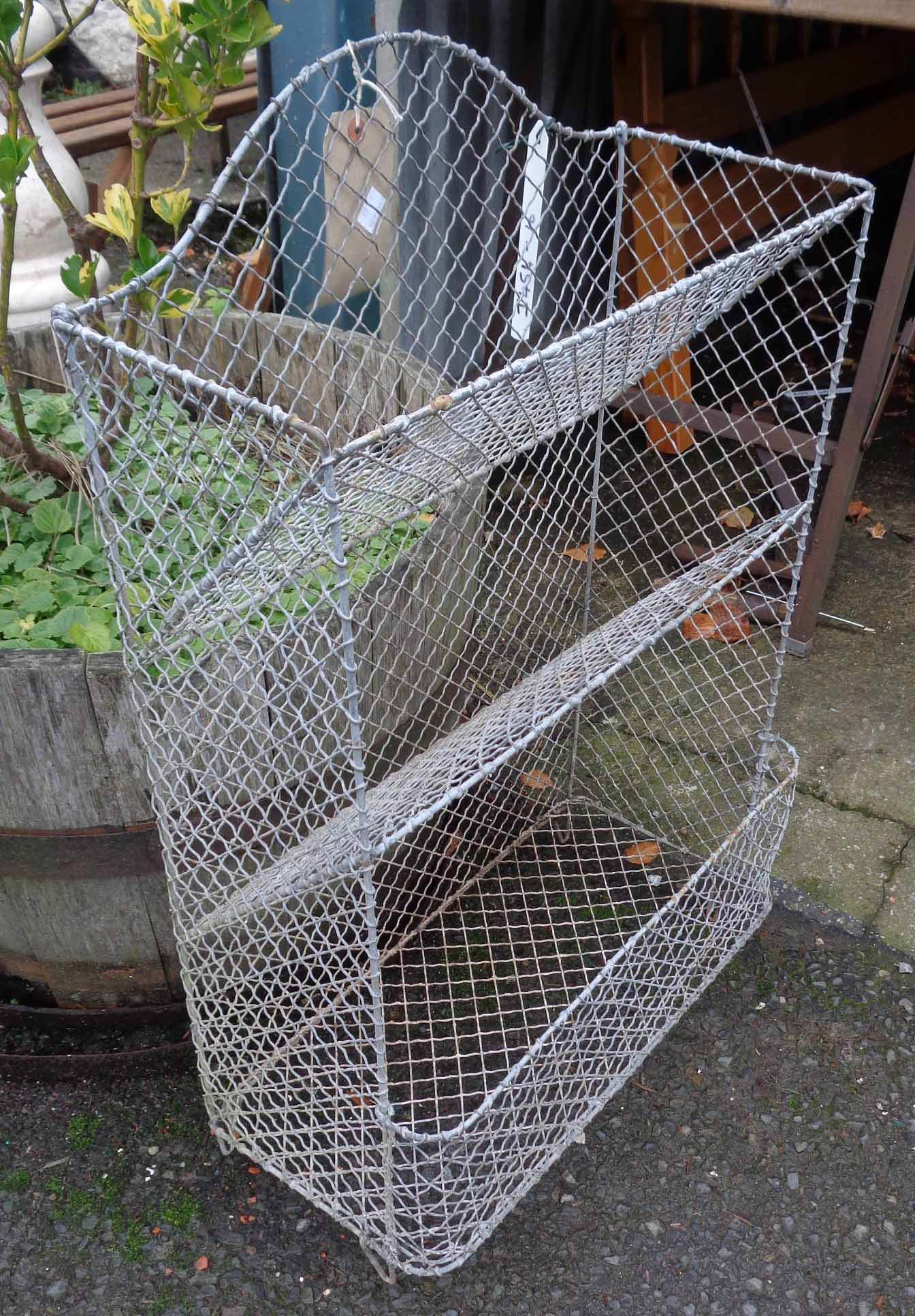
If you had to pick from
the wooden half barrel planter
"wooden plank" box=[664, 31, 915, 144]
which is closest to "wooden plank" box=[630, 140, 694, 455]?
"wooden plank" box=[664, 31, 915, 144]

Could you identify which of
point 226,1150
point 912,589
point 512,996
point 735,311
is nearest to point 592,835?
point 512,996

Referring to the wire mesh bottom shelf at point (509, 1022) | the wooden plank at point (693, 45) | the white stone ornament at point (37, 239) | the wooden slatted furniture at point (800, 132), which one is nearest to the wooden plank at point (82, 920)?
the wire mesh bottom shelf at point (509, 1022)

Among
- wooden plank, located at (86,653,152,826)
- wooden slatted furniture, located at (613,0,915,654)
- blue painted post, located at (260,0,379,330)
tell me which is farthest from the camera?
blue painted post, located at (260,0,379,330)

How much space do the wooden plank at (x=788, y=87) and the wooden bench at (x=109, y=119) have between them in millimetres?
1463

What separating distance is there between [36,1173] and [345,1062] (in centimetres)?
57

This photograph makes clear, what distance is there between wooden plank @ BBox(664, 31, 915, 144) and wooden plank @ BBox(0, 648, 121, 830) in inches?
111

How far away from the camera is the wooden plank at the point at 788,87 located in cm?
365

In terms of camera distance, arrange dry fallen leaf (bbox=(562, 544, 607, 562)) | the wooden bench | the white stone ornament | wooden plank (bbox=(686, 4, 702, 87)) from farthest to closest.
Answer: the wooden bench
wooden plank (bbox=(686, 4, 702, 87))
dry fallen leaf (bbox=(562, 544, 607, 562))
the white stone ornament

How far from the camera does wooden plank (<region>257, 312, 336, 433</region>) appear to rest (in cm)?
260

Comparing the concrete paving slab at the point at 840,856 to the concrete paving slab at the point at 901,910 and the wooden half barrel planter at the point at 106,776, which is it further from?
the wooden half barrel planter at the point at 106,776

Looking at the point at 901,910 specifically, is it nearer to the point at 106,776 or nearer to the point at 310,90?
the point at 106,776

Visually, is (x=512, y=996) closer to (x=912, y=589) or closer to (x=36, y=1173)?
(x=36, y=1173)

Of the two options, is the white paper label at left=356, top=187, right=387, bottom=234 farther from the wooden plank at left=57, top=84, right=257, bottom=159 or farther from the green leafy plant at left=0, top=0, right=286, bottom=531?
the wooden plank at left=57, top=84, right=257, bottom=159

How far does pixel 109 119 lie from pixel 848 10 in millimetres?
2864
